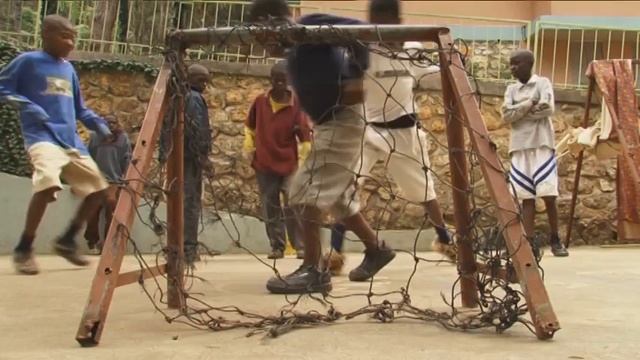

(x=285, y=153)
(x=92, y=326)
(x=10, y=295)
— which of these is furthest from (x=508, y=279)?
(x=285, y=153)

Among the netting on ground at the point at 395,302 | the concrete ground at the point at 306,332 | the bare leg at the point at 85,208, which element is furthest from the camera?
the bare leg at the point at 85,208

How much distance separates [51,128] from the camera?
482cm

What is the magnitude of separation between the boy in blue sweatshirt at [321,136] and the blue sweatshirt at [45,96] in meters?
1.69

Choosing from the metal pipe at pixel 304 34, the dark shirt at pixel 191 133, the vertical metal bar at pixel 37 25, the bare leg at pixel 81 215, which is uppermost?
the vertical metal bar at pixel 37 25

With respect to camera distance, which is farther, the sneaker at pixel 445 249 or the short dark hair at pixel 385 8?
the sneaker at pixel 445 249

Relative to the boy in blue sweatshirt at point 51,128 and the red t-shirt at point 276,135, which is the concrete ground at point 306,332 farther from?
the red t-shirt at point 276,135

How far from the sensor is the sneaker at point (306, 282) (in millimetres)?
3744

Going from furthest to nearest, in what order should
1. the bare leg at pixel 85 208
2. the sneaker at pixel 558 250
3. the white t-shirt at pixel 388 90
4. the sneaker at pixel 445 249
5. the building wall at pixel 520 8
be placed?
the building wall at pixel 520 8 → the sneaker at pixel 558 250 → the bare leg at pixel 85 208 → the sneaker at pixel 445 249 → the white t-shirt at pixel 388 90

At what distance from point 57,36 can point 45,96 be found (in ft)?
1.30

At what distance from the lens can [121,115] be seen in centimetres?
810

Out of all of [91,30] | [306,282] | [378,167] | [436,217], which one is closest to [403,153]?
[436,217]

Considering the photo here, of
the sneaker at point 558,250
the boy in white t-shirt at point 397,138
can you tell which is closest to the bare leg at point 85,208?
the boy in white t-shirt at point 397,138

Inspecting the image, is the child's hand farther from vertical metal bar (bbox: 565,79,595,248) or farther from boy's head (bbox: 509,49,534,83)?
vertical metal bar (bbox: 565,79,595,248)

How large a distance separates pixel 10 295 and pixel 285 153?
3.12 metres
